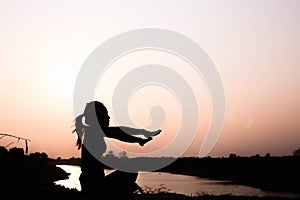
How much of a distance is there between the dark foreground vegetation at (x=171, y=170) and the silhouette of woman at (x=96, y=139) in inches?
13.6

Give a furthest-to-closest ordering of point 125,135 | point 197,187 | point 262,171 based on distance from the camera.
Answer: point 262,171, point 197,187, point 125,135

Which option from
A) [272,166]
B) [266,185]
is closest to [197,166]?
[272,166]

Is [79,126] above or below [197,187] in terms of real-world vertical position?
above

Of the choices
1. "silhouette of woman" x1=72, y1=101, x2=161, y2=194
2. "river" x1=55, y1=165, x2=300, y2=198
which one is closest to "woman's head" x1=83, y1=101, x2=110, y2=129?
"silhouette of woman" x1=72, y1=101, x2=161, y2=194

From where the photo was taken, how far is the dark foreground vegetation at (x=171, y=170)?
9594 mm

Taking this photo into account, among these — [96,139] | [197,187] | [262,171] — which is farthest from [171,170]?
[96,139]

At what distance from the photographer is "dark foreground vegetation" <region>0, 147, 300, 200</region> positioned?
31.5 feet

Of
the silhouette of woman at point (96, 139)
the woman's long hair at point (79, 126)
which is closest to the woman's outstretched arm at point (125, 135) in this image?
the silhouette of woman at point (96, 139)

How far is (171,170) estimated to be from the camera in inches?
7790

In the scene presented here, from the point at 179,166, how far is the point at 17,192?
7102 inches

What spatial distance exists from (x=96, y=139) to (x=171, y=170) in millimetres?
192669

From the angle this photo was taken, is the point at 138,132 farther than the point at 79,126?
No

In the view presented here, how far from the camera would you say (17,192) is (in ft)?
32.9

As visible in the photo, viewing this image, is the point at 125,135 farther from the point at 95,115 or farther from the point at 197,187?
the point at 197,187
